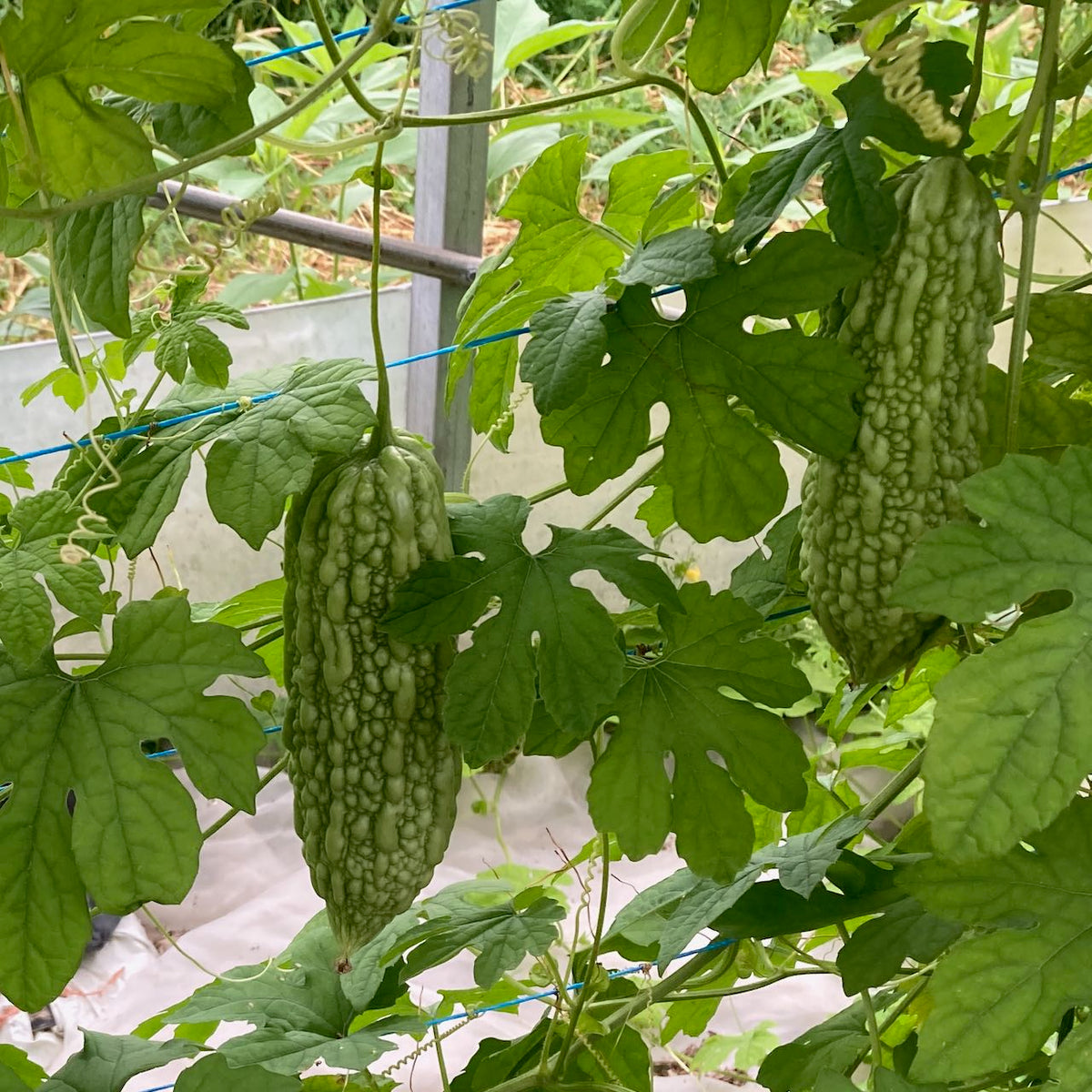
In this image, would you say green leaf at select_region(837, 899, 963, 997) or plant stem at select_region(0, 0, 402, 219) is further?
green leaf at select_region(837, 899, 963, 997)

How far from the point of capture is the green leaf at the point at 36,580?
0.78m

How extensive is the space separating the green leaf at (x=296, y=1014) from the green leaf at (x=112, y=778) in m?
0.23

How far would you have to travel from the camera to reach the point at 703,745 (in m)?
0.81

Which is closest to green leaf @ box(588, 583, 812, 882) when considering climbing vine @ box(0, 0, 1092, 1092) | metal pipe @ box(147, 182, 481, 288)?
climbing vine @ box(0, 0, 1092, 1092)

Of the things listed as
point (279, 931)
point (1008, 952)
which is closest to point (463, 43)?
point (1008, 952)

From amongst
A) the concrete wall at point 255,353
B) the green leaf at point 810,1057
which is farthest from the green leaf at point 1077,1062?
the concrete wall at point 255,353

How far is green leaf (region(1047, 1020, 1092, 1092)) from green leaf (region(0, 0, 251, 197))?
27.0 inches

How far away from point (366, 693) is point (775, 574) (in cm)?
37

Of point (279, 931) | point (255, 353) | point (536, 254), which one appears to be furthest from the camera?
point (279, 931)

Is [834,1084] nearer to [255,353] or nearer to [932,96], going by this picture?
[932,96]

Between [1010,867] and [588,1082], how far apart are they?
0.42 meters

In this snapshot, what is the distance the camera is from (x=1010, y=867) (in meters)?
0.75

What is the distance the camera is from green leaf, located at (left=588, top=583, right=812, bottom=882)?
809 mm

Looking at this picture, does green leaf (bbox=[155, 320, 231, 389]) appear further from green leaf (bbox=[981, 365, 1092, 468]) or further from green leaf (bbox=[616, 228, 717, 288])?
green leaf (bbox=[981, 365, 1092, 468])
